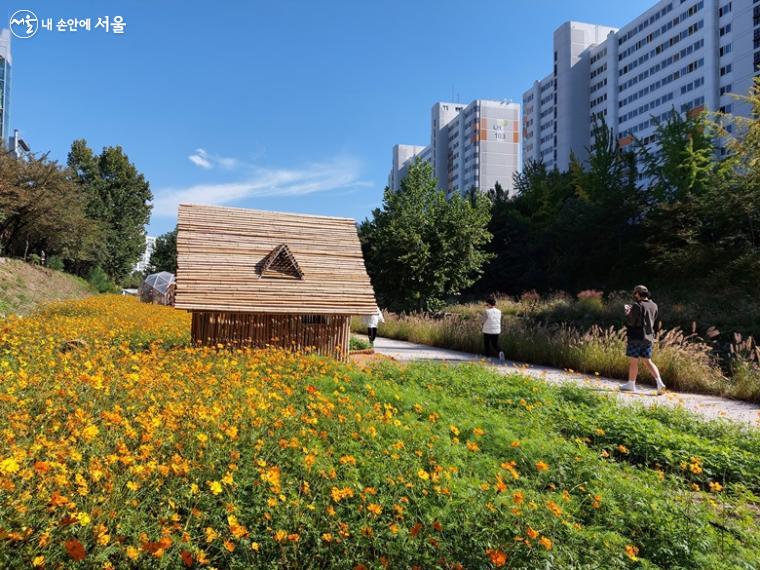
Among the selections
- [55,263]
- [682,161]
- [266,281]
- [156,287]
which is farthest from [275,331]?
[55,263]

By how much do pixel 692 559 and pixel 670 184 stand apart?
35731 millimetres

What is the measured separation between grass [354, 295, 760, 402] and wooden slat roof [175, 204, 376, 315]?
483 centimetres

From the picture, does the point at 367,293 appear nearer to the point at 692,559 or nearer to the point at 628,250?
the point at 692,559

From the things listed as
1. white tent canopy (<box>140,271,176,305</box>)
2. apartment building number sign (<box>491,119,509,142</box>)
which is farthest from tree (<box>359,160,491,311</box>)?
apartment building number sign (<box>491,119,509,142</box>)

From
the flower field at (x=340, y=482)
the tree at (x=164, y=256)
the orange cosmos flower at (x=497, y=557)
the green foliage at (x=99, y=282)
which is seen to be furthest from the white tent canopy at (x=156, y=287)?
the orange cosmos flower at (x=497, y=557)

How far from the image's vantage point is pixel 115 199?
4806 centimetres

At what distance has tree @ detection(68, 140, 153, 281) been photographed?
46.3 meters

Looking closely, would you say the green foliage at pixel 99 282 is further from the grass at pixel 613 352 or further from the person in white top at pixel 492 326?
the person in white top at pixel 492 326

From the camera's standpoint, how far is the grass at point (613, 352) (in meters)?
9.19

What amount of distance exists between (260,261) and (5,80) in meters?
77.7

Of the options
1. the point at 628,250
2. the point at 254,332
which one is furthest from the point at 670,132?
the point at 254,332

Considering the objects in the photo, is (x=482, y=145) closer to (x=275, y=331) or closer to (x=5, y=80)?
(x=5, y=80)

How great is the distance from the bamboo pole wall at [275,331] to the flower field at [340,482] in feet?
A: 11.9

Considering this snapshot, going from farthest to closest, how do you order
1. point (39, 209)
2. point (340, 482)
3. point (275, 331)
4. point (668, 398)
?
point (39, 209)
point (275, 331)
point (668, 398)
point (340, 482)
